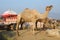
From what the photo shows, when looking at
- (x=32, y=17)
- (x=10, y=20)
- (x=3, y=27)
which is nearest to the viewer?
(x=32, y=17)

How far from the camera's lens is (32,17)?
1548cm

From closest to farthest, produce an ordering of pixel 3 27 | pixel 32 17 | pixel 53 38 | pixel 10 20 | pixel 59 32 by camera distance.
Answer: pixel 53 38 → pixel 59 32 → pixel 32 17 → pixel 3 27 → pixel 10 20

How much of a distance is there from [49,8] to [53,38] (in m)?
4.24

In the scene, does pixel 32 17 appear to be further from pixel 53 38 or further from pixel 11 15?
pixel 11 15

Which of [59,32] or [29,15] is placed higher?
[29,15]

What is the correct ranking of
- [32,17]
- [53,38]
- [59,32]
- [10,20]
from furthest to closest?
[10,20]
[32,17]
[59,32]
[53,38]

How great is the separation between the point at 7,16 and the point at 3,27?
7.71 m

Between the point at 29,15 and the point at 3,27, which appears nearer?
the point at 29,15

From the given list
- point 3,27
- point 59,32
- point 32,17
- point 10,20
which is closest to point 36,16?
point 32,17

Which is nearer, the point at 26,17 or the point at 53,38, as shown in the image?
the point at 53,38

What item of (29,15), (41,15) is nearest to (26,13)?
(29,15)

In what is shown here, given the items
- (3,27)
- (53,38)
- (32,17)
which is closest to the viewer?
(53,38)

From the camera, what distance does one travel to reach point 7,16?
28000mm

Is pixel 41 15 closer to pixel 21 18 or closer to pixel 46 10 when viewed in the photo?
pixel 46 10
